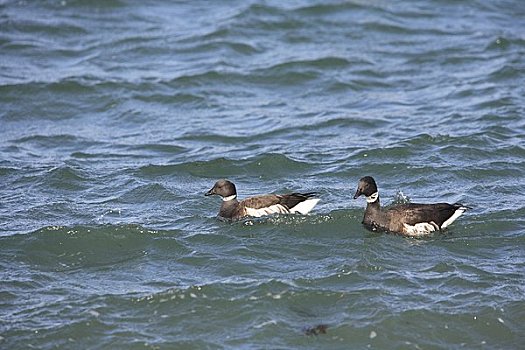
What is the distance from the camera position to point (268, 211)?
12703 mm

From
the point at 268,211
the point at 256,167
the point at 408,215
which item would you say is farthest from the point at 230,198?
the point at 408,215

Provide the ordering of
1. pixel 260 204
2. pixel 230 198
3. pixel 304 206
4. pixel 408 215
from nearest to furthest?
1. pixel 408 215
2. pixel 304 206
3. pixel 260 204
4. pixel 230 198

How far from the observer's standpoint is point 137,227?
1236 centimetres

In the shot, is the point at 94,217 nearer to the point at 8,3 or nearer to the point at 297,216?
the point at 297,216

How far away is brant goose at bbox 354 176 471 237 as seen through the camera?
12.0m

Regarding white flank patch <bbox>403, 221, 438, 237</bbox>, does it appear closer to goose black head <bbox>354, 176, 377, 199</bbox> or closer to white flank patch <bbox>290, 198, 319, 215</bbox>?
goose black head <bbox>354, 176, 377, 199</bbox>

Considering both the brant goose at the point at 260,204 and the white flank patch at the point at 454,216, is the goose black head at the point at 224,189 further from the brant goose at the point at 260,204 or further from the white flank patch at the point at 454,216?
the white flank patch at the point at 454,216

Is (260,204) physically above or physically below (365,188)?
below

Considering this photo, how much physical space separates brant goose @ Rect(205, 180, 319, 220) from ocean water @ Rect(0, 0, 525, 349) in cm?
15

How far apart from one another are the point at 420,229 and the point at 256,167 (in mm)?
3526

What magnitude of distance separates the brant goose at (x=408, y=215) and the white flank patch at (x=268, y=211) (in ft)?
3.14

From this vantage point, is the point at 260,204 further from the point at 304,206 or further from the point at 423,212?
the point at 423,212

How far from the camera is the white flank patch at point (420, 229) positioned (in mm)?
12031

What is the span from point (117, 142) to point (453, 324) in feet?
25.4
